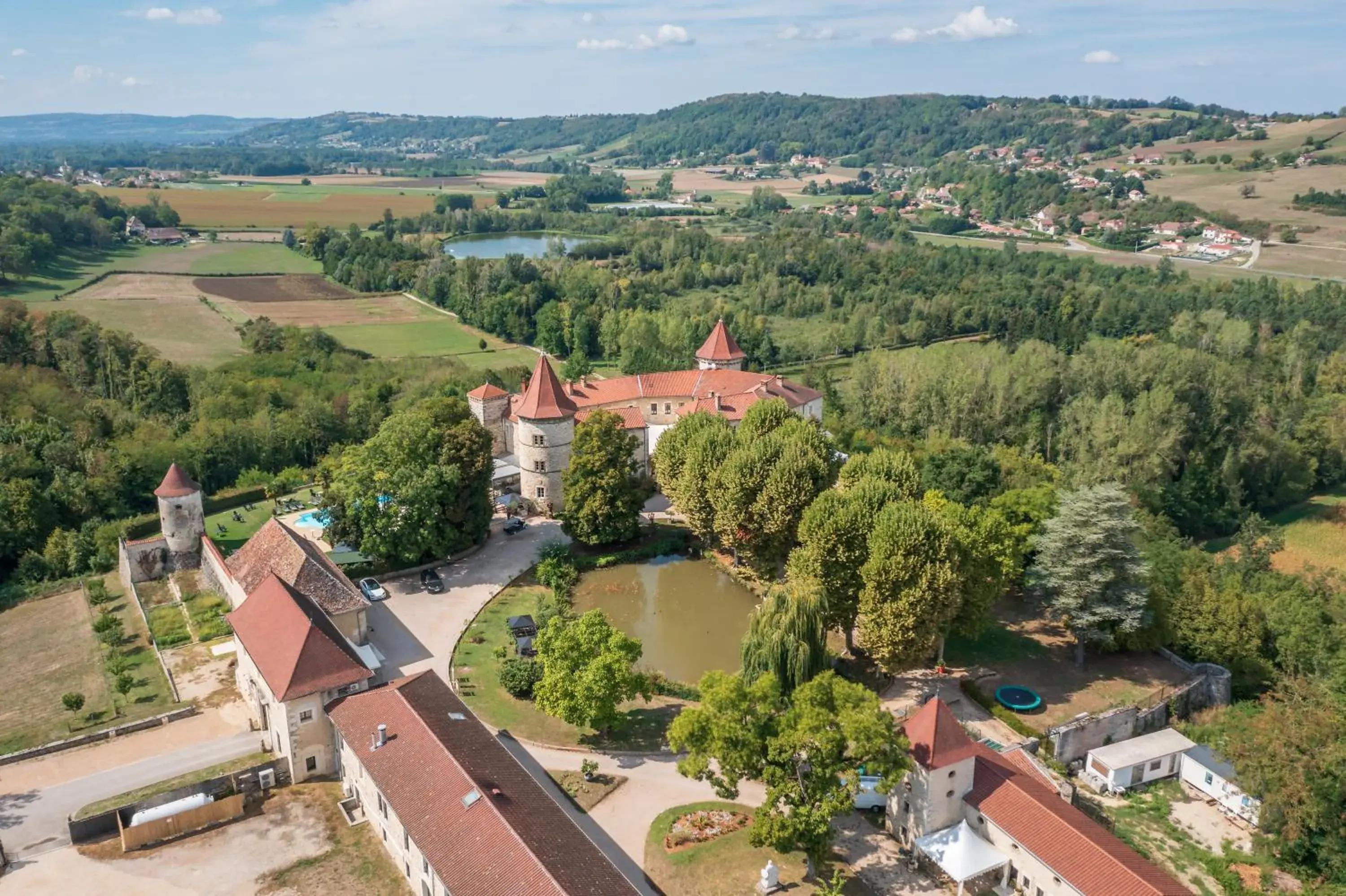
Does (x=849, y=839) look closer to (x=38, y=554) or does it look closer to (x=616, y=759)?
(x=616, y=759)

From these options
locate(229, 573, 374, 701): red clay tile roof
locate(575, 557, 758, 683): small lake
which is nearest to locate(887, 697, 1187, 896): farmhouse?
locate(575, 557, 758, 683): small lake

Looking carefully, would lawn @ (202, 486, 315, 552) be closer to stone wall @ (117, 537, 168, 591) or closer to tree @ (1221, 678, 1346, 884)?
stone wall @ (117, 537, 168, 591)

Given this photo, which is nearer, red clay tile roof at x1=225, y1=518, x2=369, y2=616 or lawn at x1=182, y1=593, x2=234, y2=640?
red clay tile roof at x1=225, y1=518, x2=369, y2=616

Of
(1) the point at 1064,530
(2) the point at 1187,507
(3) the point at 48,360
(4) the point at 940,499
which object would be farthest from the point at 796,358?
(3) the point at 48,360

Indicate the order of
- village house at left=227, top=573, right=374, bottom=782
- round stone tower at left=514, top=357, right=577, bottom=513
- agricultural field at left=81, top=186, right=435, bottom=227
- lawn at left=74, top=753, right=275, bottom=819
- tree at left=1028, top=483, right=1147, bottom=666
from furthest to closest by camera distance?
agricultural field at left=81, top=186, right=435, bottom=227 → round stone tower at left=514, top=357, right=577, bottom=513 → tree at left=1028, top=483, right=1147, bottom=666 → village house at left=227, top=573, right=374, bottom=782 → lawn at left=74, top=753, right=275, bottom=819

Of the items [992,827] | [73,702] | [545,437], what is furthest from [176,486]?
[992,827]

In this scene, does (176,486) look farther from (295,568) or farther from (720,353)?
(720,353)
